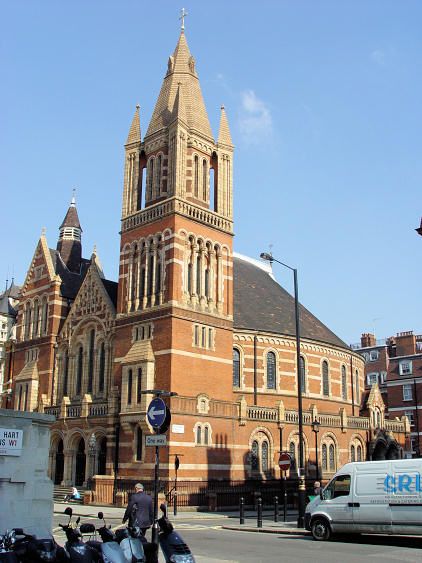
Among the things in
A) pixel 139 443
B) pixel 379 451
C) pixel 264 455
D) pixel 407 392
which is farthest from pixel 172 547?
pixel 407 392

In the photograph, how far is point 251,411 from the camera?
40688mm

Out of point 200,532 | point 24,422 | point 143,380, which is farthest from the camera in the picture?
point 143,380

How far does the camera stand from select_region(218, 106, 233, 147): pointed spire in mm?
44594

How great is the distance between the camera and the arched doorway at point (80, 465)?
41.9m

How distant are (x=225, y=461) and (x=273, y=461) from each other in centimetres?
486

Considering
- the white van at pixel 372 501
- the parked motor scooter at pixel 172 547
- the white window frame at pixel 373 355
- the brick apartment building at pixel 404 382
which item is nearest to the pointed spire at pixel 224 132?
the white van at pixel 372 501

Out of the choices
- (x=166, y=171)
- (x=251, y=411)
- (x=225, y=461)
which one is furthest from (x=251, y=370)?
(x=166, y=171)

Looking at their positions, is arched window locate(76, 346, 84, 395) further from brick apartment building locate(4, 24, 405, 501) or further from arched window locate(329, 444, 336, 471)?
arched window locate(329, 444, 336, 471)

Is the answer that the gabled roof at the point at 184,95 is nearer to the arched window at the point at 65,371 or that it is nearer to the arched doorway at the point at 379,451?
the arched window at the point at 65,371

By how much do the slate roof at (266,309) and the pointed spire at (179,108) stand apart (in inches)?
552

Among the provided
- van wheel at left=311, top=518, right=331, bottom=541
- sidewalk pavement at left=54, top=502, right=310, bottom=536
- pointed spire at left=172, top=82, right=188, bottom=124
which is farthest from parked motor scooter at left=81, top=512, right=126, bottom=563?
pointed spire at left=172, top=82, right=188, bottom=124

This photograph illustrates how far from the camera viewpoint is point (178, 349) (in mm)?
37156

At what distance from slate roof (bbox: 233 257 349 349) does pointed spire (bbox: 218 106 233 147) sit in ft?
Answer: 37.7

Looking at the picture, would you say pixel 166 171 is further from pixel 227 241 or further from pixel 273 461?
pixel 273 461
